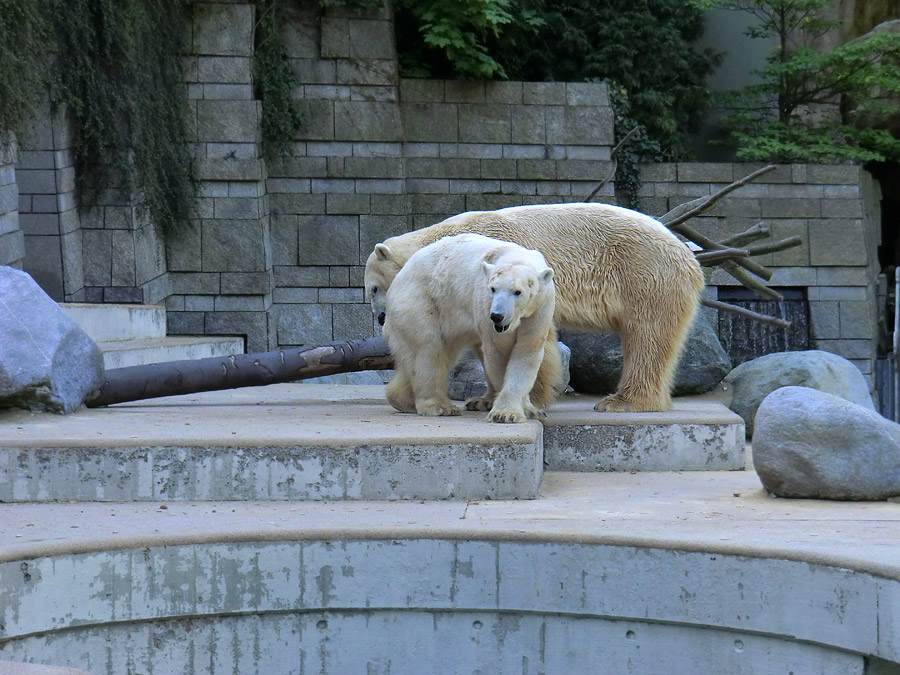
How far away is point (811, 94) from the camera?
13.6 m

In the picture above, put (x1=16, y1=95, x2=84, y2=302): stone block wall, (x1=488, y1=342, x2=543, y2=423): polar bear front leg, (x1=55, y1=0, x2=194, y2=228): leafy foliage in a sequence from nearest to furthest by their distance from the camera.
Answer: (x1=488, y1=342, x2=543, y2=423): polar bear front leg, (x1=16, y1=95, x2=84, y2=302): stone block wall, (x1=55, y1=0, x2=194, y2=228): leafy foliage

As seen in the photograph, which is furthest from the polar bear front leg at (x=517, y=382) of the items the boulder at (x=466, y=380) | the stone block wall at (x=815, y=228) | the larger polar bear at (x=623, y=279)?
the stone block wall at (x=815, y=228)

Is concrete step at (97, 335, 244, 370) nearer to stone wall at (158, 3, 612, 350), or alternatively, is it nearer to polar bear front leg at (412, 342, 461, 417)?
stone wall at (158, 3, 612, 350)

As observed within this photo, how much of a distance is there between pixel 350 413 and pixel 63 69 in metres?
5.03

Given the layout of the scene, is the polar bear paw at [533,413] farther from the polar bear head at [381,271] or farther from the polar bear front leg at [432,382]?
the polar bear head at [381,271]

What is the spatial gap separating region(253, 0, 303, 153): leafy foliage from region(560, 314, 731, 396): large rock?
4.24 metres

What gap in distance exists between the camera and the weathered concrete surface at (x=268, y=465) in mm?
4398

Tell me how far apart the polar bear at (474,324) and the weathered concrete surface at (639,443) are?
213 millimetres

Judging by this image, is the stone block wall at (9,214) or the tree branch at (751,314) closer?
the tree branch at (751,314)

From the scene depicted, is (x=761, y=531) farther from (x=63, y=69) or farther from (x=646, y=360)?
(x=63, y=69)

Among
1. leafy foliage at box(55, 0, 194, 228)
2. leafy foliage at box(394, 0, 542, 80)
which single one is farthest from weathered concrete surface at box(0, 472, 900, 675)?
leafy foliage at box(394, 0, 542, 80)

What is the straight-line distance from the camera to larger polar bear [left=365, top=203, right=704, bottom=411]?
558 cm

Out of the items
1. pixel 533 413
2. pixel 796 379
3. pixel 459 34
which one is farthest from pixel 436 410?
pixel 459 34

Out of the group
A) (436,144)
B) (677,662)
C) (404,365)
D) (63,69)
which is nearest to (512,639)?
(677,662)
